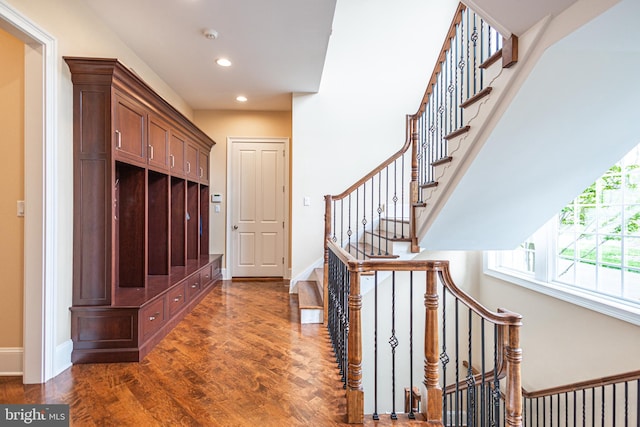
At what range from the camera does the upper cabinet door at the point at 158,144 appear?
10.8ft

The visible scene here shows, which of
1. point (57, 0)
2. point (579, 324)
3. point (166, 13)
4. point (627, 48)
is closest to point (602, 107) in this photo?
point (627, 48)

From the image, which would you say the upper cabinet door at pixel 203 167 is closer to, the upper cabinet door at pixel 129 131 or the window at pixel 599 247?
the upper cabinet door at pixel 129 131

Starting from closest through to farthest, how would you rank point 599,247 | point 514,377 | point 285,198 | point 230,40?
point 514,377 → point 599,247 → point 230,40 → point 285,198

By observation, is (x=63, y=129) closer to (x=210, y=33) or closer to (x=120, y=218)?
(x=120, y=218)

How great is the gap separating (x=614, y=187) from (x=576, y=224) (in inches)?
20.3

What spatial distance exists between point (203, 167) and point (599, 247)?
488 centimetres

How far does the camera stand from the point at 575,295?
2.98m

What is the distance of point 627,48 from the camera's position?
1588mm

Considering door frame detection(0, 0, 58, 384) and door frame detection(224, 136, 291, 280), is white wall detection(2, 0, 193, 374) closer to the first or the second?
door frame detection(0, 0, 58, 384)

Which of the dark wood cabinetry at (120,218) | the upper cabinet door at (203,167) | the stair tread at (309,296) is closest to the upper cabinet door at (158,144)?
the dark wood cabinetry at (120,218)

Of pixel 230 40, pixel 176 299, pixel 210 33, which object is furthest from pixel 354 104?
pixel 176 299

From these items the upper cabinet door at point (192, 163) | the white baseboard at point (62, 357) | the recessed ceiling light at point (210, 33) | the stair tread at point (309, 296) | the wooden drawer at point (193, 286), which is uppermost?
the recessed ceiling light at point (210, 33)

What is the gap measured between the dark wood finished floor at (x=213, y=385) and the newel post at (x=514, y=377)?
499 mm

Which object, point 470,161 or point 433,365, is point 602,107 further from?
point 433,365
